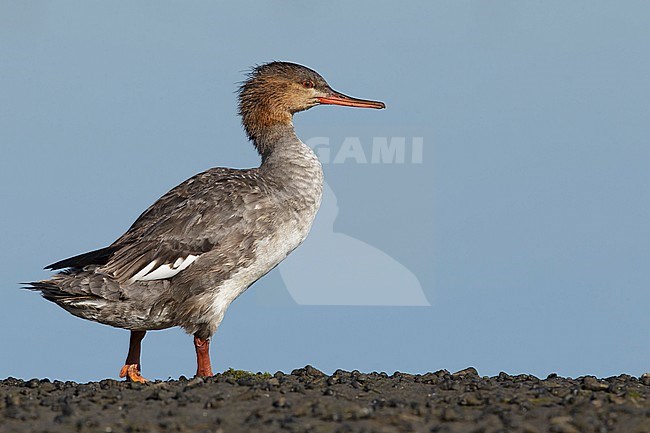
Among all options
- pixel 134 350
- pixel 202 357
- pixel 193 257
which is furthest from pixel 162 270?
pixel 134 350

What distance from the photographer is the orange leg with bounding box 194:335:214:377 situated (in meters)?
11.1

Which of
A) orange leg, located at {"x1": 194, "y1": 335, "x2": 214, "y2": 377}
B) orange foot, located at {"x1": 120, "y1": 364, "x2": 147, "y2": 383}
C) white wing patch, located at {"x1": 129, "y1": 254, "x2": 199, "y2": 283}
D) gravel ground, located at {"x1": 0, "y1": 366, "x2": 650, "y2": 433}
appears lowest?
gravel ground, located at {"x1": 0, "y1": 366, "x2": 650, "y2": 433}

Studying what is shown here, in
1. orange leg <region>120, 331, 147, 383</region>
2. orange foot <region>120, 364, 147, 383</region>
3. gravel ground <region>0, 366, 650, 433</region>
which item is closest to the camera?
gravel ground <region>0, 366, 650, 433</region>

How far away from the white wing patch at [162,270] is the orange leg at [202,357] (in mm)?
830

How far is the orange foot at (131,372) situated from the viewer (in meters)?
11.0

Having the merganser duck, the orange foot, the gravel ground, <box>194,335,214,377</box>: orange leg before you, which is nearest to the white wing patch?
the merganser duck

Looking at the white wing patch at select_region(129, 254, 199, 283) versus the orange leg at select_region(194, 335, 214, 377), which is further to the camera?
the orange leg at select_region(194, 335, 214, 377)

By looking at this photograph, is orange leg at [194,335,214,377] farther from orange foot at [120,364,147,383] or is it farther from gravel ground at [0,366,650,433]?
gravel ground at [0,366,650,433]

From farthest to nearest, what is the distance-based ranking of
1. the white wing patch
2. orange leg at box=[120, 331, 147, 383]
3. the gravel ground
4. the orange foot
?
orange leg at box=[120, 331, 147, 383] → the orange foot → the white wing patch → the gravel ground

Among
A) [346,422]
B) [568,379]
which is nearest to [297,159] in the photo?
[568,379]

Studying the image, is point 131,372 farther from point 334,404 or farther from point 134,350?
point 334,404

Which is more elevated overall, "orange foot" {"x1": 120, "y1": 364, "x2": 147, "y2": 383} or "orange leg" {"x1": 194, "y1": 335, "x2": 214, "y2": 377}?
"orange leg" {"x1": 194, "y1": 335, "x2": 214, "y2": 377}

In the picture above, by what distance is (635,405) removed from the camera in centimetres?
833

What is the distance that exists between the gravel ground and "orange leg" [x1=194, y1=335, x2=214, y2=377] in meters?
1.18
